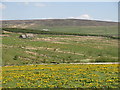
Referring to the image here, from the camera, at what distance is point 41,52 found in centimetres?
7856

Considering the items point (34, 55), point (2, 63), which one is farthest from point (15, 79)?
point (34, 55)

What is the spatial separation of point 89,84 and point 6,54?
46.8m

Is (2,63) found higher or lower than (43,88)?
lower

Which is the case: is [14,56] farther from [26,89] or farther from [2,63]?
[26,89]

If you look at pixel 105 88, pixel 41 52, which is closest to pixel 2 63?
pixel 41 52

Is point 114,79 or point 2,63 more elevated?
point 114,79

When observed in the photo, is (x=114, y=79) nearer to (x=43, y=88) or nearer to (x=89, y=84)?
(x=89, y=84)

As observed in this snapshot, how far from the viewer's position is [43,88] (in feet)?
72.9

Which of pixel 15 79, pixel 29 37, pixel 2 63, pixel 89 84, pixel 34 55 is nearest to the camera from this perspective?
pixel 89 84

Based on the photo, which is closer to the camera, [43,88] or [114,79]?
[43,88]

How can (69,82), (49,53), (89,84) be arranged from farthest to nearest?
(49,53), (69,82), (89,84)

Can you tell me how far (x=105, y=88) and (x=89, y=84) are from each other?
2521 millimetres

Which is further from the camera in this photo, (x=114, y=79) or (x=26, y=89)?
(x=114, y=79)

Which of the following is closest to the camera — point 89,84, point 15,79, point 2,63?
point 89,84
